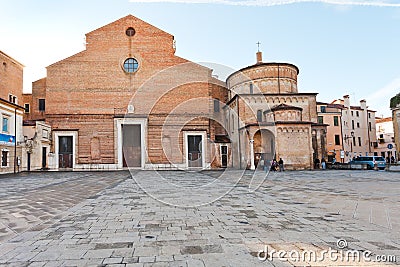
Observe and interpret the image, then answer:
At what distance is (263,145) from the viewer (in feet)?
89.5

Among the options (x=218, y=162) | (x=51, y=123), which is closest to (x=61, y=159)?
(x=51, y=123)

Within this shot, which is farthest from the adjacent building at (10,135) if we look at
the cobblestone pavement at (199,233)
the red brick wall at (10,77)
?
the cobblestone pavement at (199,233)

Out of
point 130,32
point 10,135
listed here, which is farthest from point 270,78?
point 10,135

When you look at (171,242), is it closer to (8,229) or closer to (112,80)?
(8,229)

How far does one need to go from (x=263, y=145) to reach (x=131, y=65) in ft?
50.3

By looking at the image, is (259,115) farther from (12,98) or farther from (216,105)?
(12,98)

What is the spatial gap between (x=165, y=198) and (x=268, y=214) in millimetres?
3556

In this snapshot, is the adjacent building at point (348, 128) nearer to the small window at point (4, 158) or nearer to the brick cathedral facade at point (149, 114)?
the brick cathedral facade at point (149, 114)

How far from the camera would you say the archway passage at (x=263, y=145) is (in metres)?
27.0

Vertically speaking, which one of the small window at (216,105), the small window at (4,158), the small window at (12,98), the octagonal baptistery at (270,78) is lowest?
the small window at (4,158)

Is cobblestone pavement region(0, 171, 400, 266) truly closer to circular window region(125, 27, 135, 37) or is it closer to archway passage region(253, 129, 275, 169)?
archway passage region(253, 129, 275, 169)

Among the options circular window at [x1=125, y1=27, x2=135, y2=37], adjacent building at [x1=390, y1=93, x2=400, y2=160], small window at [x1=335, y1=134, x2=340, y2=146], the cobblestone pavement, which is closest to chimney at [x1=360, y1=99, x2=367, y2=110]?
small window at [x1=335, y1=134, x2=340, y2=146]

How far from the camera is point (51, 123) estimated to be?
26656 mm

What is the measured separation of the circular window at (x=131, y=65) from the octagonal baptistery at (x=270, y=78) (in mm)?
11980
